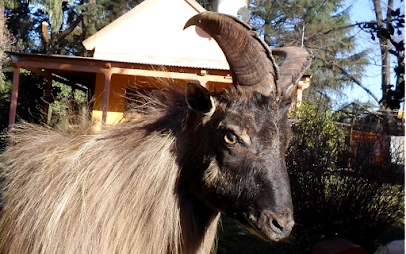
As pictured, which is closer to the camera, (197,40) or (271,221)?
(271,221)

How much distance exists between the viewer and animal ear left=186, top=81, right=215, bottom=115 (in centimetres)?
246

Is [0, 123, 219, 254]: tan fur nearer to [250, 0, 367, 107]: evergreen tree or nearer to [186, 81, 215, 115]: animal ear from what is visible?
[186, 81, 215, 115]: animal ear

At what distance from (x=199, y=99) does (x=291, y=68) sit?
2.50ft

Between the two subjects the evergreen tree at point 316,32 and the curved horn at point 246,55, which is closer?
the curved horn at point 246,55

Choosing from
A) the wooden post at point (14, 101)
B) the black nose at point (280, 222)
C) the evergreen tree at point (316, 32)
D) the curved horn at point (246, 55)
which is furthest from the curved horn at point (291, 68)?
the evergreen tree at point (316, 32)

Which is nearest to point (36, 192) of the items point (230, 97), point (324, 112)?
point (230, 97)

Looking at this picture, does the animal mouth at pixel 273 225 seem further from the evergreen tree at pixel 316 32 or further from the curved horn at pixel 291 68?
the evergreen tree at pixel 316 32

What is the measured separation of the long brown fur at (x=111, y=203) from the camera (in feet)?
8.11

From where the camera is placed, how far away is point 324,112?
6.07 meters

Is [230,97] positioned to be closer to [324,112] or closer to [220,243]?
→ [324,112]

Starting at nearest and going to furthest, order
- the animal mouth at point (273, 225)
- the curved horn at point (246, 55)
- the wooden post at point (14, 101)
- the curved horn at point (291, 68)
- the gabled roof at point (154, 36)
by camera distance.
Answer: the animal mouth at point (273, 225) < the curved horn at point (246, 55) < the curved horn at point (291, 68) < the wooden post at point (14, 101) < the gabled roof at point (154, 36)

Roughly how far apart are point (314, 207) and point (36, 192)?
3.87 meters

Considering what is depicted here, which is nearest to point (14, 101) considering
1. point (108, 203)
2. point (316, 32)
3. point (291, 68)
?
point (108, 203)

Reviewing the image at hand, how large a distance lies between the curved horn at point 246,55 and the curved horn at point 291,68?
13 centimetres
